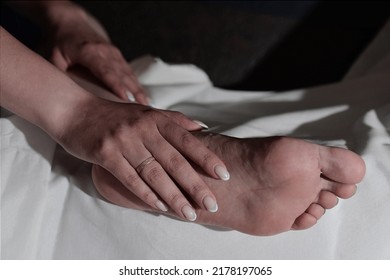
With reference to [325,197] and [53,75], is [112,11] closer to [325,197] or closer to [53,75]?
[53,75]

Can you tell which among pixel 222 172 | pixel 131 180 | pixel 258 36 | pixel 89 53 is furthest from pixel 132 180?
pixel 258 36

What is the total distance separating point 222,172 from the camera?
761 mm

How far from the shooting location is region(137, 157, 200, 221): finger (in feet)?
2.51

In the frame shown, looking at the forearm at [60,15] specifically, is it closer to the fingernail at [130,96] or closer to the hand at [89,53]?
the hand at [89,53]

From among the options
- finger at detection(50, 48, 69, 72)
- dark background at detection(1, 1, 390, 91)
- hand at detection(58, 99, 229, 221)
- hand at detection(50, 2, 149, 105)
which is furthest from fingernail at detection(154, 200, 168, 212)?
dark background at detection(1, 1, 390, 91)

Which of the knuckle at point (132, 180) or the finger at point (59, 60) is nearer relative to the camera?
the knuckle at point (132, 180)

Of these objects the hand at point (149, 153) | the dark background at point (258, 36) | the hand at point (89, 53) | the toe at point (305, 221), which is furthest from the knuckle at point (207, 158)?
the dark background at point (258, 36)

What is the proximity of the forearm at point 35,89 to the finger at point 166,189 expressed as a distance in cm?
15

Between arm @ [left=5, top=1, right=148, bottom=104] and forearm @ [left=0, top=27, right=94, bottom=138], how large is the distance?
6.8 inches

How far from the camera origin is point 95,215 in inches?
32.9

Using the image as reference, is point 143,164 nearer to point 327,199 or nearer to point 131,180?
point 131,180

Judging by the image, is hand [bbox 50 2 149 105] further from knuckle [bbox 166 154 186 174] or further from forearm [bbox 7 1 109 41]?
knuckle [bbox 166 154 186 174]

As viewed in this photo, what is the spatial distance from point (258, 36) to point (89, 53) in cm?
43

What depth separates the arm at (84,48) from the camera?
104cm
